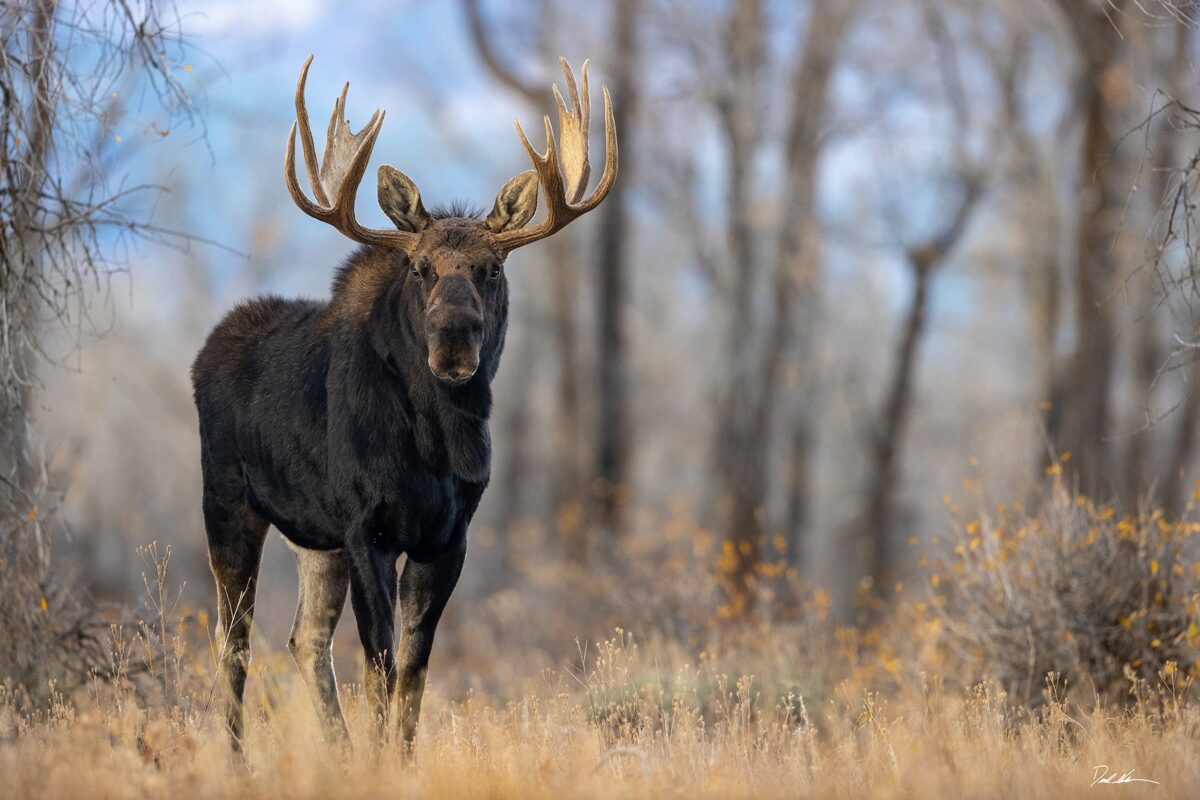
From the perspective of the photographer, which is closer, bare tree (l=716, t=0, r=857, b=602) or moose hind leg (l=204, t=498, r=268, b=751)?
moose hind leg (l=204, t=498, r=268, b=751)

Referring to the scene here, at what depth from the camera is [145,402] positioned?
31.8m

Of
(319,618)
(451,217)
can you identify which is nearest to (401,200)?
(451,217)

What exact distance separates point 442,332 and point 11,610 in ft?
11.6

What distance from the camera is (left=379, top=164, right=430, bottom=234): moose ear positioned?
245 inches

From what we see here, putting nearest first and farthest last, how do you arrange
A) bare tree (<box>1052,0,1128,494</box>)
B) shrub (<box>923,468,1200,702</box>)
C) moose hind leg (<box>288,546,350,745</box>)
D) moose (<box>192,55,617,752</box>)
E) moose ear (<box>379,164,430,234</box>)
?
moose (<box>192,55,617,752</box>)
moose ear (<box>379,164,430,234</box>)
moose hind leg (<box>288,546,350,745</box>)
shrub (<box>923,468,1200,702</box>)
bare tree (<box>1052,0,1128,494</box>)

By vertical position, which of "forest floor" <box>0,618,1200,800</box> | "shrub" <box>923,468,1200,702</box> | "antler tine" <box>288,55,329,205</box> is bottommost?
"forest floor" <box>0,618,1200,800</box>

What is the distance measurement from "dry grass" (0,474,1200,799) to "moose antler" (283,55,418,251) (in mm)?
1695

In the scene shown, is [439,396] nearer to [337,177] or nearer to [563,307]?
[337,177]

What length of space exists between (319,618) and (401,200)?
2038 mm

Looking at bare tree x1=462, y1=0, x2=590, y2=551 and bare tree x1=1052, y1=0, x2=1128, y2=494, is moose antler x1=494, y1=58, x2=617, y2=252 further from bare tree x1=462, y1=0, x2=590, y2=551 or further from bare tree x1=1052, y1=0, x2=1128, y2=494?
bare tree x1=462, y1=0, x2=590, y2=551

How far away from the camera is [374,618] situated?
234 inches

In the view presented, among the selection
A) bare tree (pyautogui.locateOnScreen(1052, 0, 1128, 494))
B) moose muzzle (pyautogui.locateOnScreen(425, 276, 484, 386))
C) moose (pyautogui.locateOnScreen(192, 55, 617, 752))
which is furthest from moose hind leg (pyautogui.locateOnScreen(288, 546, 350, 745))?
bare tree (pyautogui.locateOnScreen(1052, 0, 1128, 494))

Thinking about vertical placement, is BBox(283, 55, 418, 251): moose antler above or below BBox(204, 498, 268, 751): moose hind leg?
above
